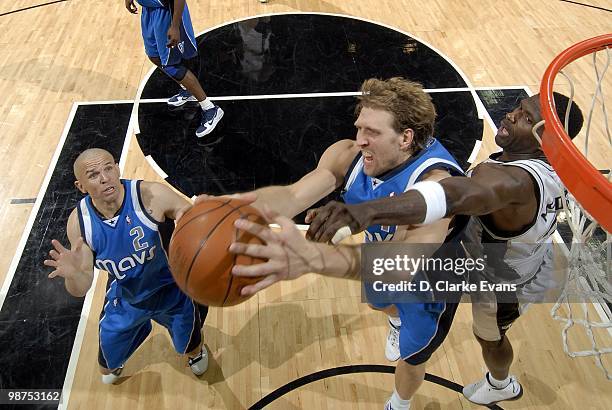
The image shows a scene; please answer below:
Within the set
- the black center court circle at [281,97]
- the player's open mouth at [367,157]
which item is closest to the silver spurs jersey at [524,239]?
the player's open mouth at [367,157]

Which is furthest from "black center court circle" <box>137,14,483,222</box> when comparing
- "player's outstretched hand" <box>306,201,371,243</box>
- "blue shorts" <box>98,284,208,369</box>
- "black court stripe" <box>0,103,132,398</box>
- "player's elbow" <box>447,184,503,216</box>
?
"player's outstretched hand" <box>306,201,371,243</box>

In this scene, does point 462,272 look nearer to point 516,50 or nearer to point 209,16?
point 516,50

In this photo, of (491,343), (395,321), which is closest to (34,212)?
(395,321)

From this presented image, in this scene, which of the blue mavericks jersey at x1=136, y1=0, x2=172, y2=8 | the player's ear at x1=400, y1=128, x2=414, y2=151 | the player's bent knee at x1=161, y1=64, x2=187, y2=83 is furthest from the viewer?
the player's bent knee at x1=161, y1=64, x2=187, y2=83

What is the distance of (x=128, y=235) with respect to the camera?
2752 millimetres

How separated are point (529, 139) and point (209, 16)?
547 cm

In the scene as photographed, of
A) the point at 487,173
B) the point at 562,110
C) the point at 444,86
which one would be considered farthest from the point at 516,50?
the point at 487,173

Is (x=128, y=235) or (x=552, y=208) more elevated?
(x=552, y=208)

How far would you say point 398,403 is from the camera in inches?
122

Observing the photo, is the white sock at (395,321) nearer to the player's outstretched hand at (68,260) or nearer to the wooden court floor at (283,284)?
the wooden court floor at (283,284)

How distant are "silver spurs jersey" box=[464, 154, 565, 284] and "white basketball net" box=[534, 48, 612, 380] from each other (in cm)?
13

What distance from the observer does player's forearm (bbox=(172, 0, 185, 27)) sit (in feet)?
15.4

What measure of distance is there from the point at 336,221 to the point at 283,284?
2434mm

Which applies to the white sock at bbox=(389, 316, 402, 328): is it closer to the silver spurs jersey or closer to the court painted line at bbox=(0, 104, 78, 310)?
the silver spurs jersey
